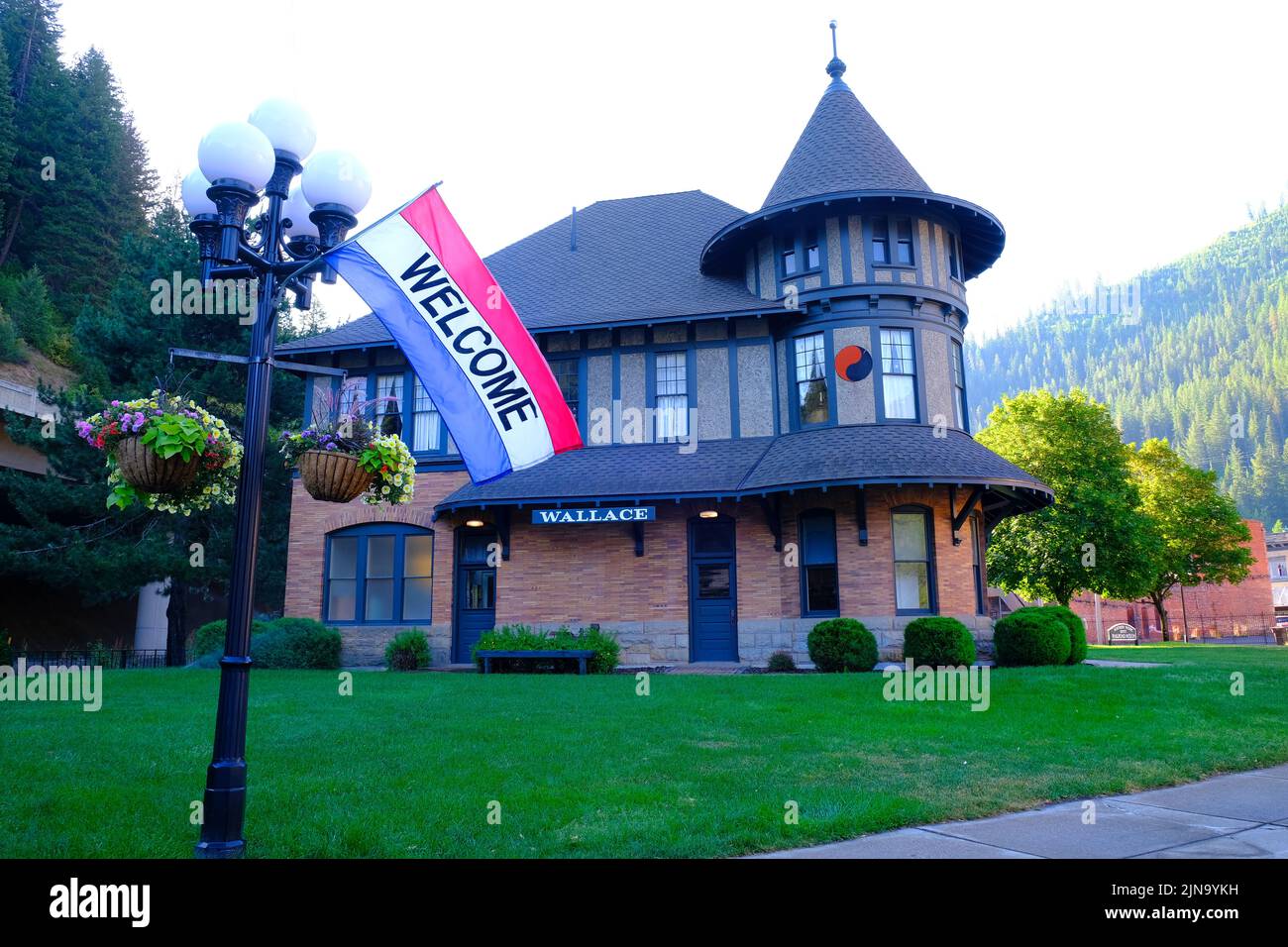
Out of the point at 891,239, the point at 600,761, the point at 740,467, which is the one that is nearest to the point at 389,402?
the point at 740,467

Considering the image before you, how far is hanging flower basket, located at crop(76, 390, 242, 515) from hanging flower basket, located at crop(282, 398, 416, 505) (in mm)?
453

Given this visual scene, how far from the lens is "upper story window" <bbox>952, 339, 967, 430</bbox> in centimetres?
2173

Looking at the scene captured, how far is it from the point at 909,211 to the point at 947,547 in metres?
7.77

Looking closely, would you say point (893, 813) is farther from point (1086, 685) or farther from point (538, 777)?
point (1086, 685)

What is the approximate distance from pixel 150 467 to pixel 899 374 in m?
17.5

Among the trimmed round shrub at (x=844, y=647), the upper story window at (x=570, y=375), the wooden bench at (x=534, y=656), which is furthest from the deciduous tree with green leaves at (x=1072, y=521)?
the wooden bench at (x=534, y=656)

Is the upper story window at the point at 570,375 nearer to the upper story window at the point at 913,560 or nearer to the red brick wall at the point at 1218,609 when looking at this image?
the upper story window at the point at 913,560

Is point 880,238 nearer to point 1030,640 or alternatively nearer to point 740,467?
point 740,467

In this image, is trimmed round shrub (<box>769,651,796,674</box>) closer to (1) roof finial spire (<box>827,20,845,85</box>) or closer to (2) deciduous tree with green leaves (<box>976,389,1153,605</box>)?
(1) roof finial spire (<box>827,20,845,85</box>)

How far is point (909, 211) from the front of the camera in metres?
20.9

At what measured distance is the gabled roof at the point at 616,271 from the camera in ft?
73.2
